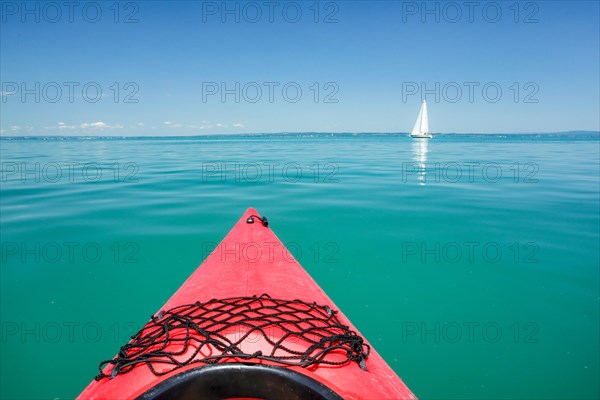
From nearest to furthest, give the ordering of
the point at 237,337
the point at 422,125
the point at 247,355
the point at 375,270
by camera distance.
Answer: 1. the point at 247,355
2. the point at 237,337
3. the point at 375,270
4. the point at 422,125

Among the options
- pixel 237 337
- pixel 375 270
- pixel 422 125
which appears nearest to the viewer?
pixel 237 337

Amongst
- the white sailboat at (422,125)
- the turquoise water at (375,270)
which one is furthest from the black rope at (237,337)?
the white sailboat at (422,125)

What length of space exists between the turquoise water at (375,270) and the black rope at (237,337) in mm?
1473

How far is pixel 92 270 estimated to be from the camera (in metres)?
4.78

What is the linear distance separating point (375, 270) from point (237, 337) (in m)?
3.39

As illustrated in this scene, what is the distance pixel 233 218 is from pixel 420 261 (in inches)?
157

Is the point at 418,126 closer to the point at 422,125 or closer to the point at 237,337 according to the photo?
the point at 422,125

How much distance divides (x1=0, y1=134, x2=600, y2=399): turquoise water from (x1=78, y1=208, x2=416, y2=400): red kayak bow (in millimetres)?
1455

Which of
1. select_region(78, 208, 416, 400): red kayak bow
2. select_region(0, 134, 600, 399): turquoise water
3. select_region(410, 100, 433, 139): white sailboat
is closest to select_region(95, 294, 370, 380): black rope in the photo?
select_region(78, 208, 416, 400): red kayak bow

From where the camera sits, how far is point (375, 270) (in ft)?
15.9

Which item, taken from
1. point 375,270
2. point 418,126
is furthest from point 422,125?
point 375,270

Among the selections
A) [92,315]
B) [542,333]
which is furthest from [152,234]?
[542,333]

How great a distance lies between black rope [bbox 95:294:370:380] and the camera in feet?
5.44

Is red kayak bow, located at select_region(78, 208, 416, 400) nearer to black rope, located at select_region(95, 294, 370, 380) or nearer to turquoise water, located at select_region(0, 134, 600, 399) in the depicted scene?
black rope, located at select_region(95, 294, 370, 380)
